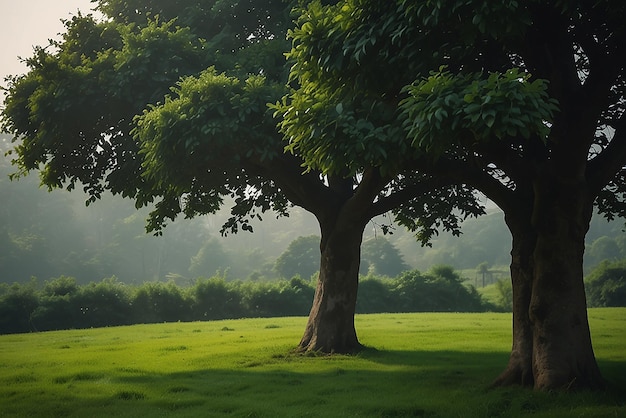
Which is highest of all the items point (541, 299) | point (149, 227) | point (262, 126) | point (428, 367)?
point (262, 126)

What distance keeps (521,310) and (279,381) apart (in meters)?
6.57

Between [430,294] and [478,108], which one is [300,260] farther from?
[478,108]

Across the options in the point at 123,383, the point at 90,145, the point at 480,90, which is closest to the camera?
the point at 480,90

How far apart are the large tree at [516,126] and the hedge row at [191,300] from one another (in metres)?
45.7

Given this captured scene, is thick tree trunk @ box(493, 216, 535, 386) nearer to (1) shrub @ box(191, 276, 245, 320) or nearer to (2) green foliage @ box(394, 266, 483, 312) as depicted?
(1) shrub @ box(191, 276, 245, 320)

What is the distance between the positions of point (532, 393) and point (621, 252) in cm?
15510

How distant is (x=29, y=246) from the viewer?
359ft

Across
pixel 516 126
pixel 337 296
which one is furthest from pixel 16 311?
pixel 516 126

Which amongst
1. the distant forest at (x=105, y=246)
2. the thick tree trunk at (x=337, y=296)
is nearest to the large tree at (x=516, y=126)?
the thick tree trunk at (x=337, y=296)

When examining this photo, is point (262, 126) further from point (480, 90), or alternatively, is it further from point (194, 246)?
point (194, 246)

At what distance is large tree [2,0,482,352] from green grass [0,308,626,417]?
10.8 ft

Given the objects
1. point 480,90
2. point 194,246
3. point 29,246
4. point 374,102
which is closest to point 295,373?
point 374,102

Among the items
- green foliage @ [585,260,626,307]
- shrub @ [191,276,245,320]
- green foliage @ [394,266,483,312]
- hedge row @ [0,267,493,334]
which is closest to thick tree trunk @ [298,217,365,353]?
hedge row @ [0,267,493,334]

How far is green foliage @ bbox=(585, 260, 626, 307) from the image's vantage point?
76625 mm
